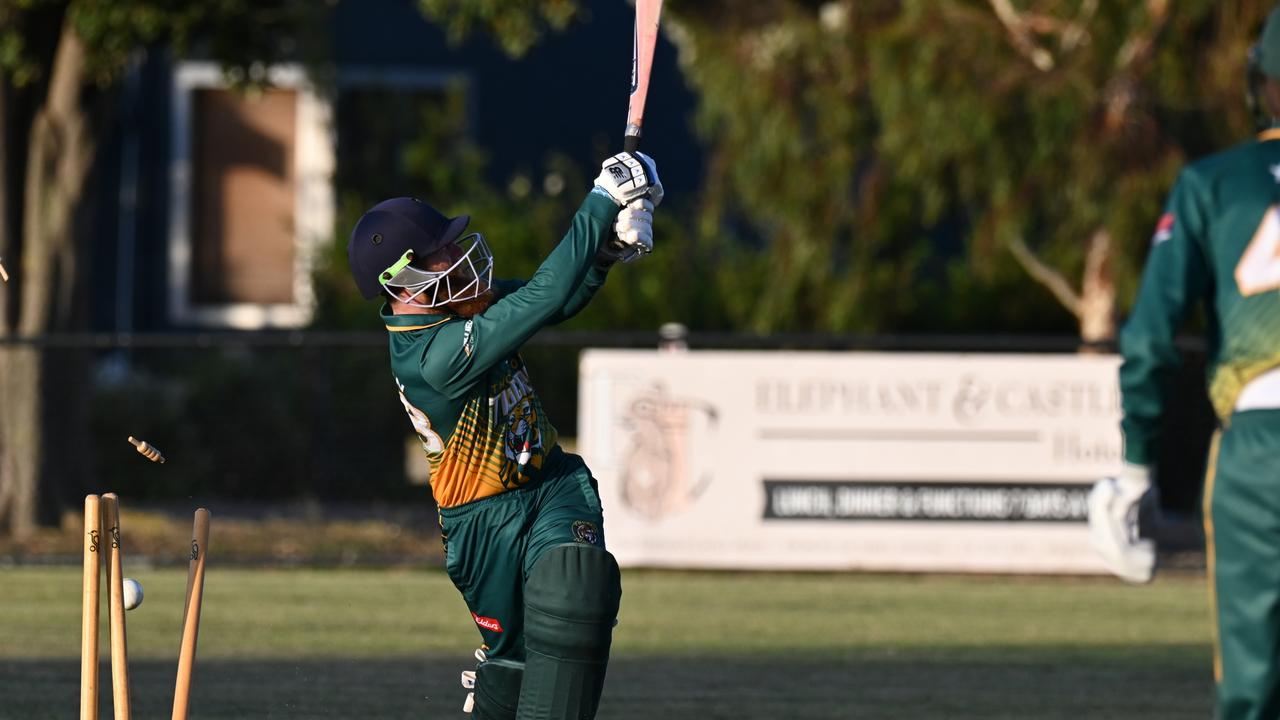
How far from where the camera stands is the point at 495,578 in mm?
6051

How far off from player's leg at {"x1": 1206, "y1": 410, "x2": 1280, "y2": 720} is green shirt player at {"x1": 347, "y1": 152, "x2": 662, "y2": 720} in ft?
6.08

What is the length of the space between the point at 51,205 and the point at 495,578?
436 inches

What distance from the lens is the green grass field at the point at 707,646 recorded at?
8961 millimetres

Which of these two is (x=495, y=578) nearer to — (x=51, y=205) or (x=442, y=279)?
(x=442, y=279)

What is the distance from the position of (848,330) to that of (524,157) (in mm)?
6258

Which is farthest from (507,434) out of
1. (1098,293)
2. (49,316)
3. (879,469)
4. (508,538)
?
(1098,293)

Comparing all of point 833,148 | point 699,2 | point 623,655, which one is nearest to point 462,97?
point 699,2

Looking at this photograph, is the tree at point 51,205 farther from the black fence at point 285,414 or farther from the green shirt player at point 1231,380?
the green shirt player at point 1231,380

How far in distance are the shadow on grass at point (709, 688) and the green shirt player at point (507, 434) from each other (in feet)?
8.53

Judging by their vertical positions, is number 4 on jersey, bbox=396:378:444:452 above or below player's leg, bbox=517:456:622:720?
above

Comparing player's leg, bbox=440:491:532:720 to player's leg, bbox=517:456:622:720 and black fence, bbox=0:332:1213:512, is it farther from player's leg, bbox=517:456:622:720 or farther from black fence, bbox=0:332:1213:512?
black fence, bbox=0:332:1213:512

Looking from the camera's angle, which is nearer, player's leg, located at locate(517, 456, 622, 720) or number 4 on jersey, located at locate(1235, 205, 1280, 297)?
number 4 on jersey, located at locate(1235, 205, 1280, 297)

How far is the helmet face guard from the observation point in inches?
235

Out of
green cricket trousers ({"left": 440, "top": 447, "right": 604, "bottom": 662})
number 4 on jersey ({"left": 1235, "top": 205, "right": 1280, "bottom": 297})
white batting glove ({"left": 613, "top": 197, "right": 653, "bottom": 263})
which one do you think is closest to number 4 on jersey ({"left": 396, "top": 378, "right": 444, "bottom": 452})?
green cricket trousers ({"left": 440, "top": 447, "right": 604, "bottom": 662})
